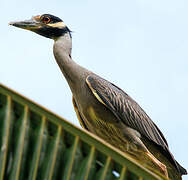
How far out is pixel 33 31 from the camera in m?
7.00

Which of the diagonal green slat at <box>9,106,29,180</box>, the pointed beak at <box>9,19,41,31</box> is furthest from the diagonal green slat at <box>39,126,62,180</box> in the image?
the pointed beak at <box>9,19,41,31</box>

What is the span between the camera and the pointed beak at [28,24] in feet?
22.3

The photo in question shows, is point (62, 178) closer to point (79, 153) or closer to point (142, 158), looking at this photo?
point (79, 153)

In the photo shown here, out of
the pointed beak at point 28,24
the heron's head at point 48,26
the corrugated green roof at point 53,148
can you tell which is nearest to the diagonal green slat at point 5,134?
the corrugated green roof at point 53,148

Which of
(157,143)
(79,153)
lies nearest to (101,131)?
(157,143)

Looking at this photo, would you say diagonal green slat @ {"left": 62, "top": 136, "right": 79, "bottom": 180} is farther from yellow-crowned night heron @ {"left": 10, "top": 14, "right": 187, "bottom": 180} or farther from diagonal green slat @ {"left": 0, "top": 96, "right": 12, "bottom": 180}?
yellow-crowned night heron @ {"left": 10, "top": 14, "right": 187, "bottom": 180}

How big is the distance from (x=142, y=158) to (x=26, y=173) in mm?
3759

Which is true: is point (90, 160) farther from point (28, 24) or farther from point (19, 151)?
point (28, 24)

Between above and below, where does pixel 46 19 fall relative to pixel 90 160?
below

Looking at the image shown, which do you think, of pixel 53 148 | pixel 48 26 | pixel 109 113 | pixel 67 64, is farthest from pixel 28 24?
pixel 53 148

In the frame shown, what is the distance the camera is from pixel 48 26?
7.04 metres

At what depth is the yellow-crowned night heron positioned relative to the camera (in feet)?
21.0

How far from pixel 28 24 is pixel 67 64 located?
810 mm

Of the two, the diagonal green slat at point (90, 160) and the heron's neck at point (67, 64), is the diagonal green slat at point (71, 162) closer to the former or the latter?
the diagonal green slat at point (90, 160)
